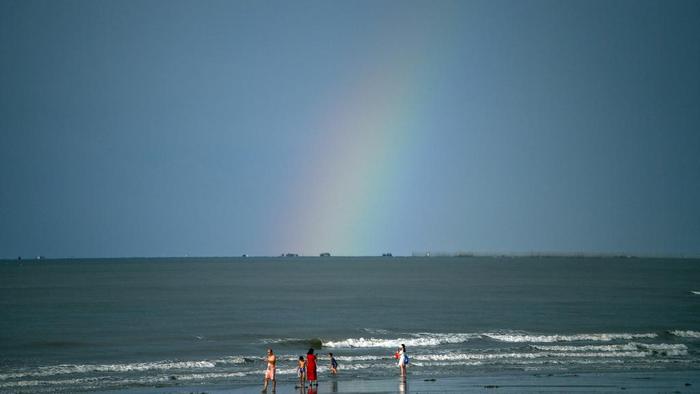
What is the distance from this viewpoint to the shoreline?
33.1m

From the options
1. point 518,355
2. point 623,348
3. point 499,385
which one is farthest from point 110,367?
point 623,348

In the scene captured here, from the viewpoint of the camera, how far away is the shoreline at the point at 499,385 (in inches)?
1302

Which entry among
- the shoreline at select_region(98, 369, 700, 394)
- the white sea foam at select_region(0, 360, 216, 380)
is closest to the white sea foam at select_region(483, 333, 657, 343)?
the shoreline at select_region(98, 369, 700, 394)

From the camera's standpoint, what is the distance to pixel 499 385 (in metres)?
Result: 34.5

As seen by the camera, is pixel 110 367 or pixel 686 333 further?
pixel 686 333

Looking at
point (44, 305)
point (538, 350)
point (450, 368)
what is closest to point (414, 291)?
point (44, 305)

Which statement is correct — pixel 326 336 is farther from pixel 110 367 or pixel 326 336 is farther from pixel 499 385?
pixel 499 385

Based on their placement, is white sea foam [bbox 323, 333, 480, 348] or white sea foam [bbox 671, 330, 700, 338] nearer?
white sea foam [bbox 323, 333, 480, 348]

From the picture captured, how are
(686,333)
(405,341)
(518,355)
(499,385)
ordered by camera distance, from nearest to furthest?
(499,385) < (518,355) < (405,341) < (686,333)

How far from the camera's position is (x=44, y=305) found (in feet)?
284

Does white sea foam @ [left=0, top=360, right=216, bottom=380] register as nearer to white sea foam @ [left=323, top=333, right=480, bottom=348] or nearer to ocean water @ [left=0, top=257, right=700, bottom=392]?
ocean water @ [left=0, top=257, right=700, bottom=392]

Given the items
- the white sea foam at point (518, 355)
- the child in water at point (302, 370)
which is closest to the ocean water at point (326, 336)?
the white sea foam at point (518, 355)

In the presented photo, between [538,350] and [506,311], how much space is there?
2820 cm

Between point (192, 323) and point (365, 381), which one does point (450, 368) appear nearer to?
point (365, 381)
